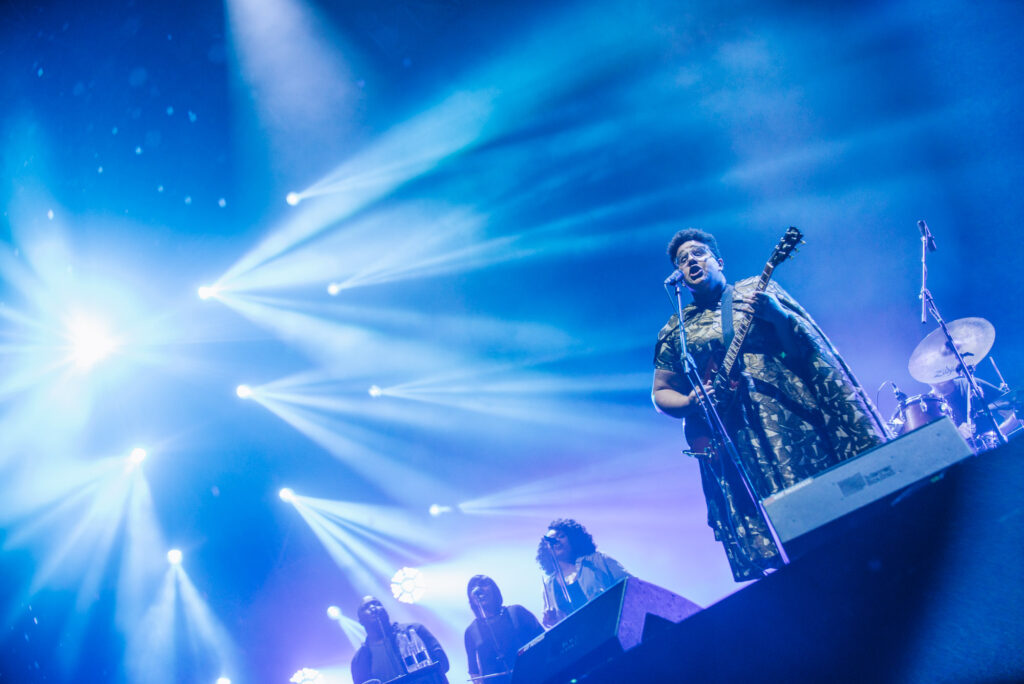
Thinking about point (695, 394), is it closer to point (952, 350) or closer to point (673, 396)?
point (673, 396)

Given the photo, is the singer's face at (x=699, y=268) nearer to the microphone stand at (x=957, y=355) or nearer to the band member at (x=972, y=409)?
the microphone stand at (x=957, y=355)

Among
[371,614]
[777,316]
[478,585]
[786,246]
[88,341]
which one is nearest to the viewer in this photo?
[777,316]

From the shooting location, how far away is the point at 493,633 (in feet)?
15.5

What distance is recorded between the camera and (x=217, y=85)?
5.81 m

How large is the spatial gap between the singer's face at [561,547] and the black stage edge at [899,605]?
383cm

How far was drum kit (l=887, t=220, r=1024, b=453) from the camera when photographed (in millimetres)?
5570

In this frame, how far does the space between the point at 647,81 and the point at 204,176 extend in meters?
5.49

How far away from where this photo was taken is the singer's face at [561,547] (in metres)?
4.93

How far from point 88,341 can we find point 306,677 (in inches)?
230

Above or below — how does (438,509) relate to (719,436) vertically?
above

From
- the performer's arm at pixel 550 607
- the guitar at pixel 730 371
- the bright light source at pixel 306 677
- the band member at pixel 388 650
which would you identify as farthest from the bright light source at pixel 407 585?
the guitar at pixel 730 371

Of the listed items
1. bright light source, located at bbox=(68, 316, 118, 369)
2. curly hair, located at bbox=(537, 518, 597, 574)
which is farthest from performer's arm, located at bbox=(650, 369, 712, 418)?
bright light source, located at bbox=(68, 316, 118, 369)

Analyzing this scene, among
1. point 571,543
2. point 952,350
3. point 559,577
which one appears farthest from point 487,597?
point 952,350

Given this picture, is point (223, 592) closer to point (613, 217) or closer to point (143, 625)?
point (143, 625)
